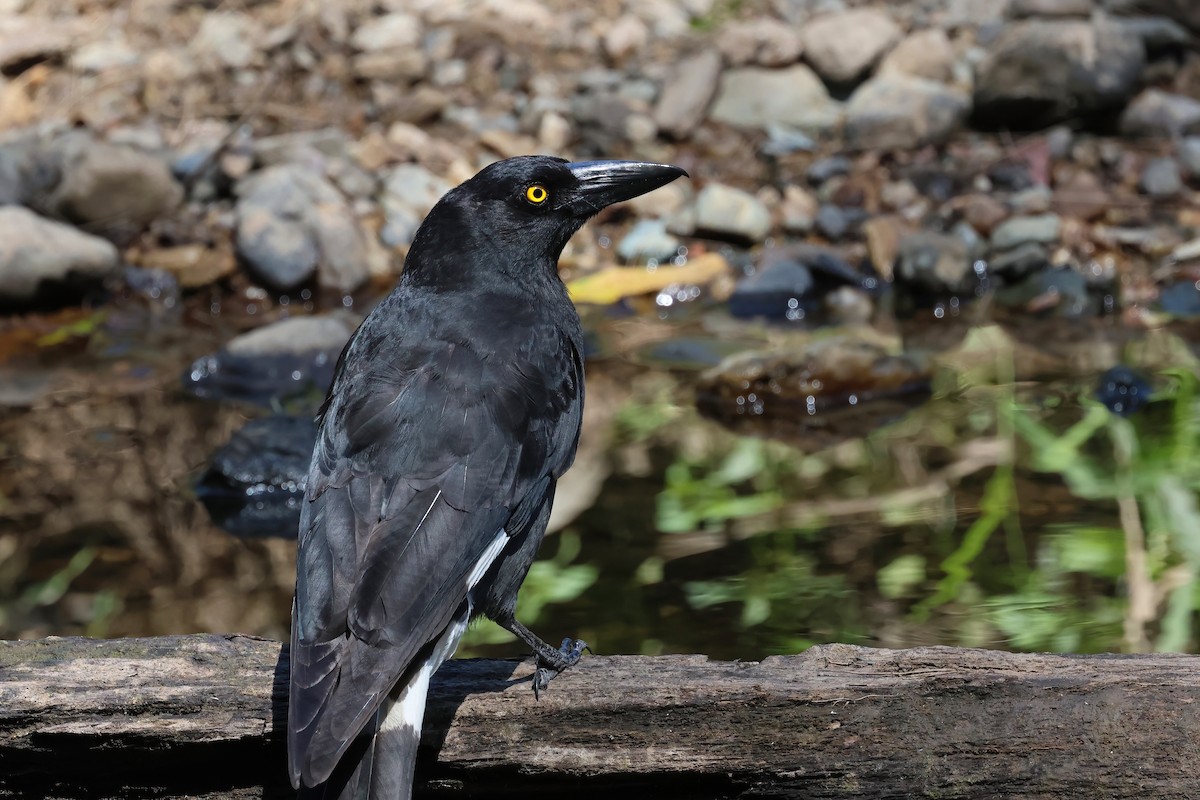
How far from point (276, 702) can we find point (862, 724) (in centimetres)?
108

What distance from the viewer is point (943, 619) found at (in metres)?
4.60

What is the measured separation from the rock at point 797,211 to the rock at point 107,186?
3.25m

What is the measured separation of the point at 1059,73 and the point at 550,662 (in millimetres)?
6504

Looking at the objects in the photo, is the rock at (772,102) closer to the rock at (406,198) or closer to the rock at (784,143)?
the rock at (784,143)

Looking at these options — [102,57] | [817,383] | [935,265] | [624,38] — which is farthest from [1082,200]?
[102,57]

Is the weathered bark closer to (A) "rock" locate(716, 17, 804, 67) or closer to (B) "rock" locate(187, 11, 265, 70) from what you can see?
(A) "rock" locate(716, 17, 804, 67)

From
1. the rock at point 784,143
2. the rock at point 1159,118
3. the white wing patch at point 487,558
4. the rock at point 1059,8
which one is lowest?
the rock at point 784,143

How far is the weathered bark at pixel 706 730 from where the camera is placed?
2.84 metres

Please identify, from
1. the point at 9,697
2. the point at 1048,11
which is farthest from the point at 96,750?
the point at 1048,11

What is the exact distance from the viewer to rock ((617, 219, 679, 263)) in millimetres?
8258

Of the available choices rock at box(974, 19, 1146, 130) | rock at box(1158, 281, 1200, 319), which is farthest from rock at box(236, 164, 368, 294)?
rock at box(1158, 281, 1200, 319)

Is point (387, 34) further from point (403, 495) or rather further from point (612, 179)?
point (403, 495)

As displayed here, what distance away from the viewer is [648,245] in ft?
27.2

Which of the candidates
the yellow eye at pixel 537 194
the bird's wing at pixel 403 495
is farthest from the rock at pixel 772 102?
the bird's wing at pixel 403 495
